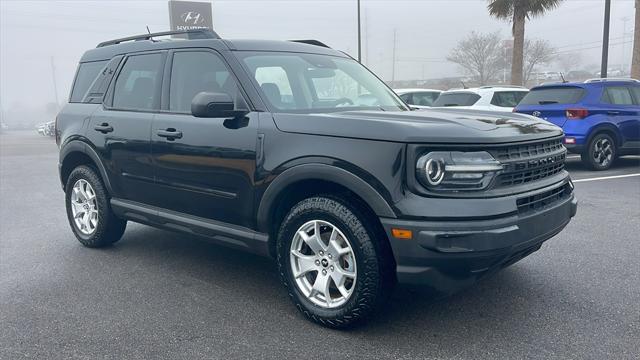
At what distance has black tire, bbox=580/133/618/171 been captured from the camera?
9.74 m

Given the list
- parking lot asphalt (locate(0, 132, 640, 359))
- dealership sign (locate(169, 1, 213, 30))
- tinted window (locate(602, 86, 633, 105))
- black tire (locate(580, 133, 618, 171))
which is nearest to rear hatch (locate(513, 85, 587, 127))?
tinted window (locate(602, 86, 633, 105))

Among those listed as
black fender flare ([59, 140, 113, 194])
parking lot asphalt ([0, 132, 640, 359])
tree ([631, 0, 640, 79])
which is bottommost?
parking lot asphalt ([0, 132, 640, 359])

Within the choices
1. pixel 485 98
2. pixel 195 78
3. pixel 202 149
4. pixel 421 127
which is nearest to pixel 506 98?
pixel 485 98

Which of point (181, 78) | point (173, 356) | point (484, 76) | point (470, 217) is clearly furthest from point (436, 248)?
point (484, 76)

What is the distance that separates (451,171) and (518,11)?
18.2m

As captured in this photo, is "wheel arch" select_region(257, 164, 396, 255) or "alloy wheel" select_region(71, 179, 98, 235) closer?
"wheel arch" select_region(257, 164, 396, 255)

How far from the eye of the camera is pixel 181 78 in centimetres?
439

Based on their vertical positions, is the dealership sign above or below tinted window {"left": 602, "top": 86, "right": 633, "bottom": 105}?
above

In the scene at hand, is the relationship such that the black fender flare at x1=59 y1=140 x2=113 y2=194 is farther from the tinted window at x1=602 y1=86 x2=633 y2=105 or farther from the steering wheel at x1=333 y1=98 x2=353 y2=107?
the tinted window at x1=602 y1=86 x2=633 y2=105

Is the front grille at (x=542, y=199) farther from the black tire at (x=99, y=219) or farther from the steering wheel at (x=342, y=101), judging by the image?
the black tire at (x=99, y=219)

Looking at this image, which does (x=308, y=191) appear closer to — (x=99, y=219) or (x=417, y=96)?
(x=99, y=219)

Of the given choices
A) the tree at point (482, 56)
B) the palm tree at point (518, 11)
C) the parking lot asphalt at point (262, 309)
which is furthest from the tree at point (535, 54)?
the parking lot asphalt at point (262, 309)

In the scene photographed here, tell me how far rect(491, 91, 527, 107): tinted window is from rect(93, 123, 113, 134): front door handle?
9.66 meters

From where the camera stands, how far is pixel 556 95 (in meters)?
9.95
